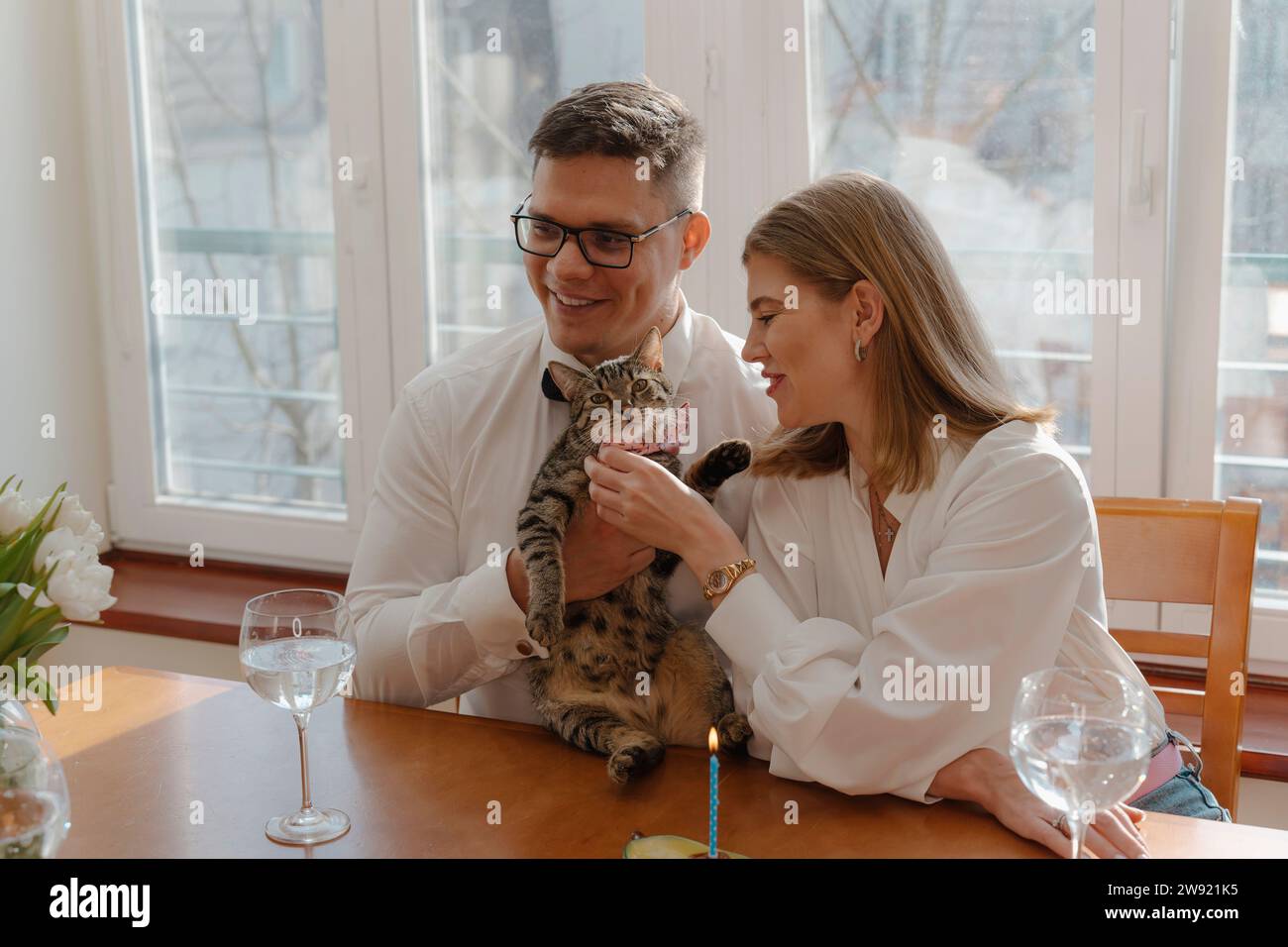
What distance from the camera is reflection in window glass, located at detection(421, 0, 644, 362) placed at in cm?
297

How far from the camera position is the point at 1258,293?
8.43ft

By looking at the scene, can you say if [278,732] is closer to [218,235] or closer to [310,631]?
[310,631]

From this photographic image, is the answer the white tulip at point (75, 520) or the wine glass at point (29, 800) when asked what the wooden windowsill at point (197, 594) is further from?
the wine glass at point (29, 800)

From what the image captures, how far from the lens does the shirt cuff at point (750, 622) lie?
1659 millimetres

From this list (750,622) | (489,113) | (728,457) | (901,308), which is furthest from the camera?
(489,113)

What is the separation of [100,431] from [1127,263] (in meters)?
2.85

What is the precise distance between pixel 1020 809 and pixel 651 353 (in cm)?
88

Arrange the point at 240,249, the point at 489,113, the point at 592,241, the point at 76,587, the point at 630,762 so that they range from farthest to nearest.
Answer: the point at 240,249
the point at 489,113
the point at 592,241
the point at 630,762
the point at 76,587

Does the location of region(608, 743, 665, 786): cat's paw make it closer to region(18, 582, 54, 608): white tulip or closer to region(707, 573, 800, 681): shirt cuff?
region(707, 573, 800, 681): shirt cuff

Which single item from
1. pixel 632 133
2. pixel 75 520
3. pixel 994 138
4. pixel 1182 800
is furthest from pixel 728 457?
pixel 994 138

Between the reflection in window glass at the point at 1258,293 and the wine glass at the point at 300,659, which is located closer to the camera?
the wine glass at the point at 300,659

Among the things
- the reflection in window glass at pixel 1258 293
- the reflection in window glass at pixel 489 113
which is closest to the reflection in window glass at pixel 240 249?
the reflection in window glass at pixel 489 113

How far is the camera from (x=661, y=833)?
4.69 ft

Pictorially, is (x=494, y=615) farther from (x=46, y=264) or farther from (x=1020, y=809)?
(x=46, y=264)
